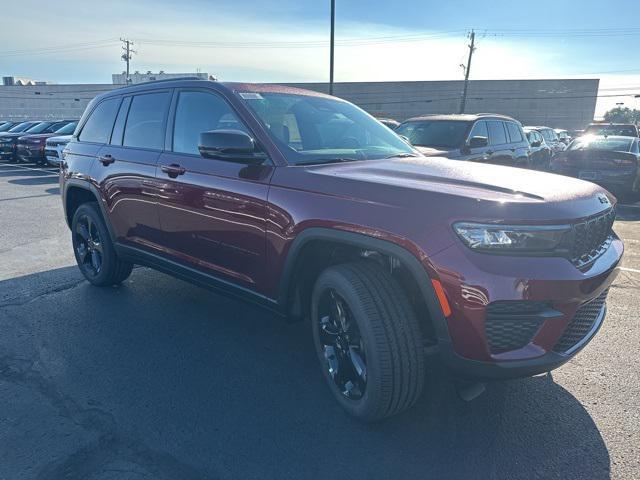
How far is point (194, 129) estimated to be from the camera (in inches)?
144

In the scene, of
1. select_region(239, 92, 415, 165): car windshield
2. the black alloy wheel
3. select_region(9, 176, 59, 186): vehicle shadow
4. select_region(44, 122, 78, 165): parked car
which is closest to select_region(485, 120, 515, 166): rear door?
select_region(239, 92, 415, 165): car windshield

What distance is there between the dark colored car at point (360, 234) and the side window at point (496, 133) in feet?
19.1

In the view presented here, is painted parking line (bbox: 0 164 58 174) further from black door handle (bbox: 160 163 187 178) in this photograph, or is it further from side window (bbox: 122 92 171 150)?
black door handle (bbox: 160 163 187 178)

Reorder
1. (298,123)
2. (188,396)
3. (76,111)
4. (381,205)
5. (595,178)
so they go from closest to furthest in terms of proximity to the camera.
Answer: (381,205)
(188,396)
(298,123)
(595,178)
(76,111)

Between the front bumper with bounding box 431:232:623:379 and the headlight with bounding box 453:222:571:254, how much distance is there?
0.05m

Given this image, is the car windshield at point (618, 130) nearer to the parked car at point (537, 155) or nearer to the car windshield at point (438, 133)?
the parked car at point (537, 155)

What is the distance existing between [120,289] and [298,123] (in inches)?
107

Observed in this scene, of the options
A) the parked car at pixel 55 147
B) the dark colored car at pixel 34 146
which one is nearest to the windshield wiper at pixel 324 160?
the parked car at pixel 55 147

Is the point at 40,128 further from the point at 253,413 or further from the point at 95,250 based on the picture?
the point at 253,413

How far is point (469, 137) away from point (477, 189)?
627 centimetres

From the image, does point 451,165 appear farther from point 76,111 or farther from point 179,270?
point 76,111

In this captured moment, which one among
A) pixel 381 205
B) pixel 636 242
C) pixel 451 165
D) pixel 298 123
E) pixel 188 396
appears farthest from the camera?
pixel 636 242

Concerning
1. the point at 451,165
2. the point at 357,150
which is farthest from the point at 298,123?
the point at 451,165

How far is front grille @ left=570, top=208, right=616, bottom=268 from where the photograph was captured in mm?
2371
